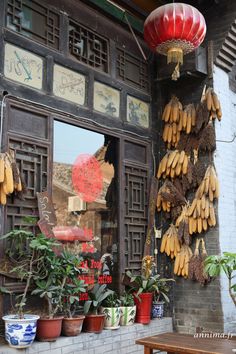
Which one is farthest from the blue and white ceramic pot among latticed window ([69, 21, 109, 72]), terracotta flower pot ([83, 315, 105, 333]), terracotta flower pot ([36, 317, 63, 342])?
latticed window ([69, 21, 109, 72])

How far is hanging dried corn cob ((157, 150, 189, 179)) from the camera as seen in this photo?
7191mm

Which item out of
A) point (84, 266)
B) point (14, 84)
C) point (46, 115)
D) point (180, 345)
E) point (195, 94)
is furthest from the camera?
point (195, 94)

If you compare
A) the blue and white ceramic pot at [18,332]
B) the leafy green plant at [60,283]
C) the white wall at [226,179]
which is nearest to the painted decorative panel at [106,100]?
the white wall at [226,179]

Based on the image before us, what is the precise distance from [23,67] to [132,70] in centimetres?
232

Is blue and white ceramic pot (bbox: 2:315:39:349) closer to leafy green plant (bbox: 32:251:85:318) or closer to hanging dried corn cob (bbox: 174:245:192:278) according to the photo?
leafy green plant (bbox: 32:251:85:318)

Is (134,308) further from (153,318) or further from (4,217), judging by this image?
(4,217)

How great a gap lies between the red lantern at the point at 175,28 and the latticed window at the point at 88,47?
122 centimetres

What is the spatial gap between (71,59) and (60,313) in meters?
3.31

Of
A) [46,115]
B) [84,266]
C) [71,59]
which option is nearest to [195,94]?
[71,59]

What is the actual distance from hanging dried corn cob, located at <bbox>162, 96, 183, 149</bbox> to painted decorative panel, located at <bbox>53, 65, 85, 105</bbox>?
5.74 feet

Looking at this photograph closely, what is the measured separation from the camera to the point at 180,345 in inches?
160

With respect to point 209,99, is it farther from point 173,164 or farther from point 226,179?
point 226,179

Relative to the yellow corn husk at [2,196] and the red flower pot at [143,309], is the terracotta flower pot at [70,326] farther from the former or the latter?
the yellow corn husk at [2,196]

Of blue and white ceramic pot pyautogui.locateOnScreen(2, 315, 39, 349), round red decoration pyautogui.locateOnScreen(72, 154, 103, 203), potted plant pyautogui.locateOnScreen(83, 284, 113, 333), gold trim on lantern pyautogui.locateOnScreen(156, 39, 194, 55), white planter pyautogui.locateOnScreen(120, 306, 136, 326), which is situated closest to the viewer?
blue and white ceramic pot pyautogui.locateOnScreen(2, 315, 39, 349)
